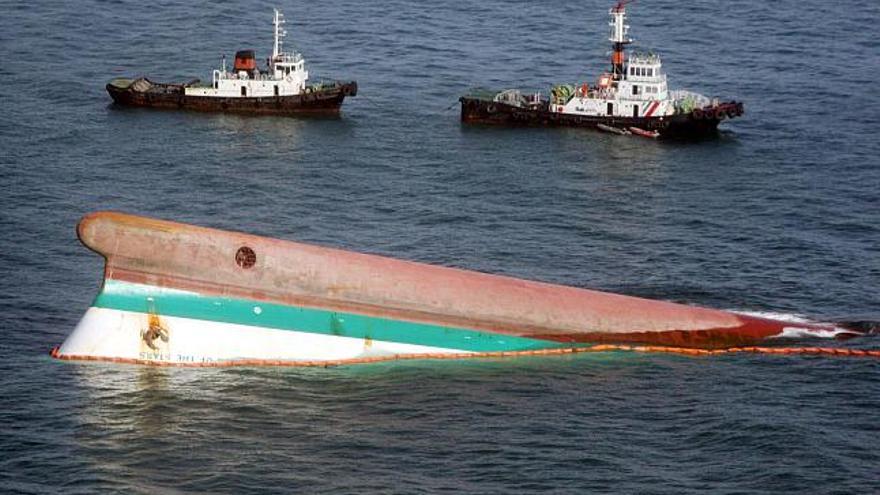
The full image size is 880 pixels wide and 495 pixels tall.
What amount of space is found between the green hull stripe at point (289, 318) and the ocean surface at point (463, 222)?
1.20m

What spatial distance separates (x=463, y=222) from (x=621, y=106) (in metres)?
22.1

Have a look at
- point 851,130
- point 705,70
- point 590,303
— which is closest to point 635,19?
point 705,70

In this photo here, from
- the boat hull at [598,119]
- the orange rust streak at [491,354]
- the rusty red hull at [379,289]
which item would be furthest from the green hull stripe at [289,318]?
the boat hull at [598,119]

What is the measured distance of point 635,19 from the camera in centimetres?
12381

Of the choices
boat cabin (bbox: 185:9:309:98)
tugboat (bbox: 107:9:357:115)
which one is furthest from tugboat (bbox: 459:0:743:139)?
boat cabin (bbox: 185:9:309:98)

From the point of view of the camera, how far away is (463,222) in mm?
77812

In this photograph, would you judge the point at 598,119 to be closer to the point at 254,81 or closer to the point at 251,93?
the point at 254,81

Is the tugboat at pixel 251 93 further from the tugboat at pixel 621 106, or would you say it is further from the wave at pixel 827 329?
the wave at pixel 827 329

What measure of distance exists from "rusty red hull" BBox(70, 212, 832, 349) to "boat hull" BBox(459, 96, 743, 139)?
118 ft

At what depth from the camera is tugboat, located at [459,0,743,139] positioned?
95375 millimetres

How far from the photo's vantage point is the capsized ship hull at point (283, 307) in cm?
5566

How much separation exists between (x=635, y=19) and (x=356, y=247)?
57.0 m

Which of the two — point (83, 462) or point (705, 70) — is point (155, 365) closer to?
point (83, 462)

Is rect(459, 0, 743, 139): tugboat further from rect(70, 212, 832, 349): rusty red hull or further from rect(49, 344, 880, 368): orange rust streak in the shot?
rect(49, 344, 880, 368): orange rust streak
